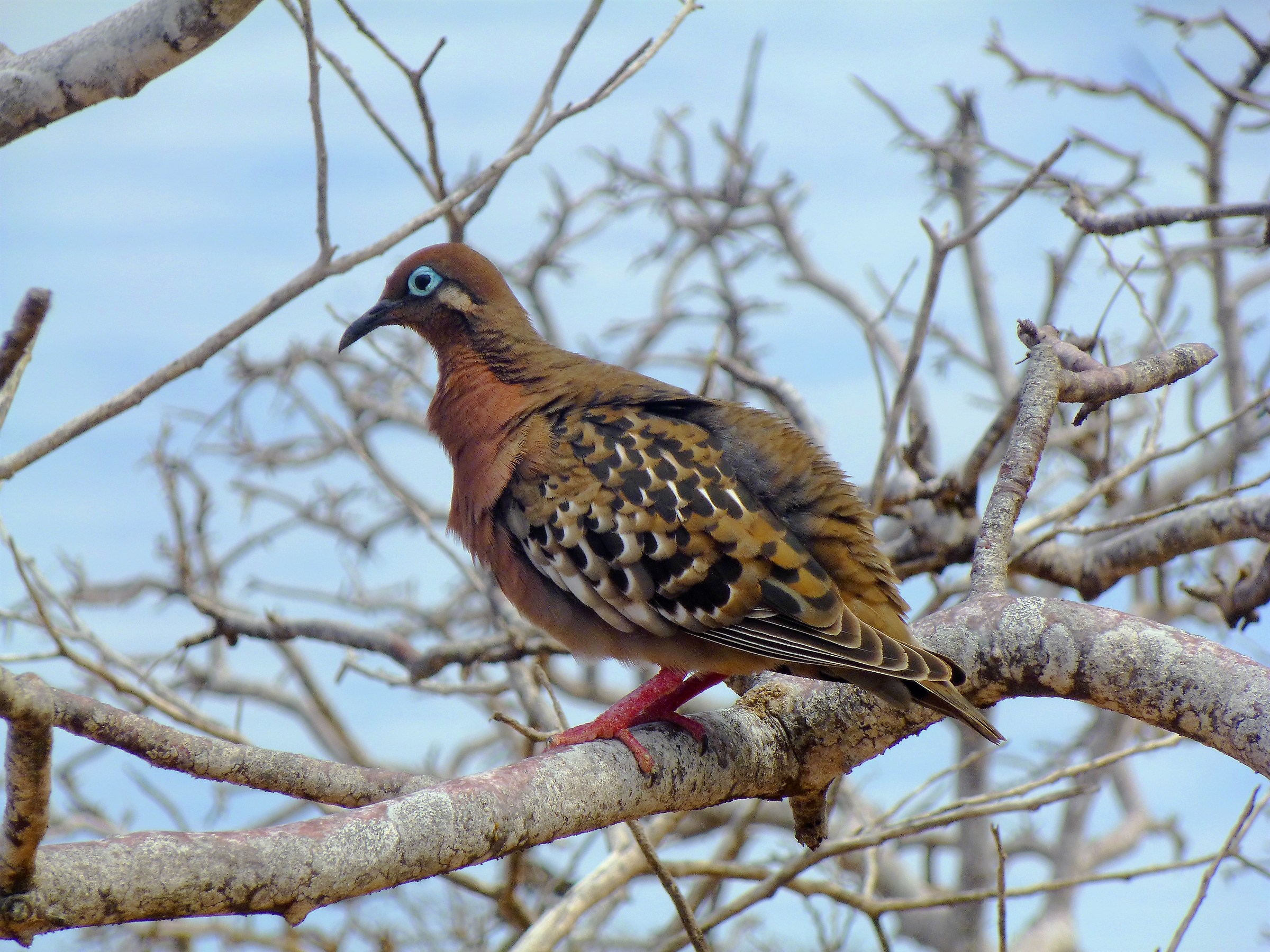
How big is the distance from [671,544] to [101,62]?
2128 mm

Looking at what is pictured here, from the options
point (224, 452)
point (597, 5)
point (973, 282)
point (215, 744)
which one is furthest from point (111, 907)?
point (973, 282)

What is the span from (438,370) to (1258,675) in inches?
118

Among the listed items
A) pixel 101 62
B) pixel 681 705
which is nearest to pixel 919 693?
pixel 681 705

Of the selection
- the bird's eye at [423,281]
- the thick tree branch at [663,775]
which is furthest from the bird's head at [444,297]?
the thick tree branch at [663,775]

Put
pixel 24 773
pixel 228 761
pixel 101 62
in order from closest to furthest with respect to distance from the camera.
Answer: pixel 24 773, pixel 228 761, pixel 101 62

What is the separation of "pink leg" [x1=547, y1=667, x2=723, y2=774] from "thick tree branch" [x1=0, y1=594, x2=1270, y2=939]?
4 cm

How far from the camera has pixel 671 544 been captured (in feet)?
11.1

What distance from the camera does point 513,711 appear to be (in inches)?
276

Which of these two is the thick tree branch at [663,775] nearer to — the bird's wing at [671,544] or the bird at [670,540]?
the bird at [670,540]

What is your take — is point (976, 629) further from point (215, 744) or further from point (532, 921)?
point (532, 921)

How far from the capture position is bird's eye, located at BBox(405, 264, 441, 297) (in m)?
4.41

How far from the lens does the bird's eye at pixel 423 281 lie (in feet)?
14.5

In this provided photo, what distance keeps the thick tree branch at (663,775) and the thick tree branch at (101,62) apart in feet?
7.10

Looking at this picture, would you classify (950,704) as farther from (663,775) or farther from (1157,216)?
(1157,216)
